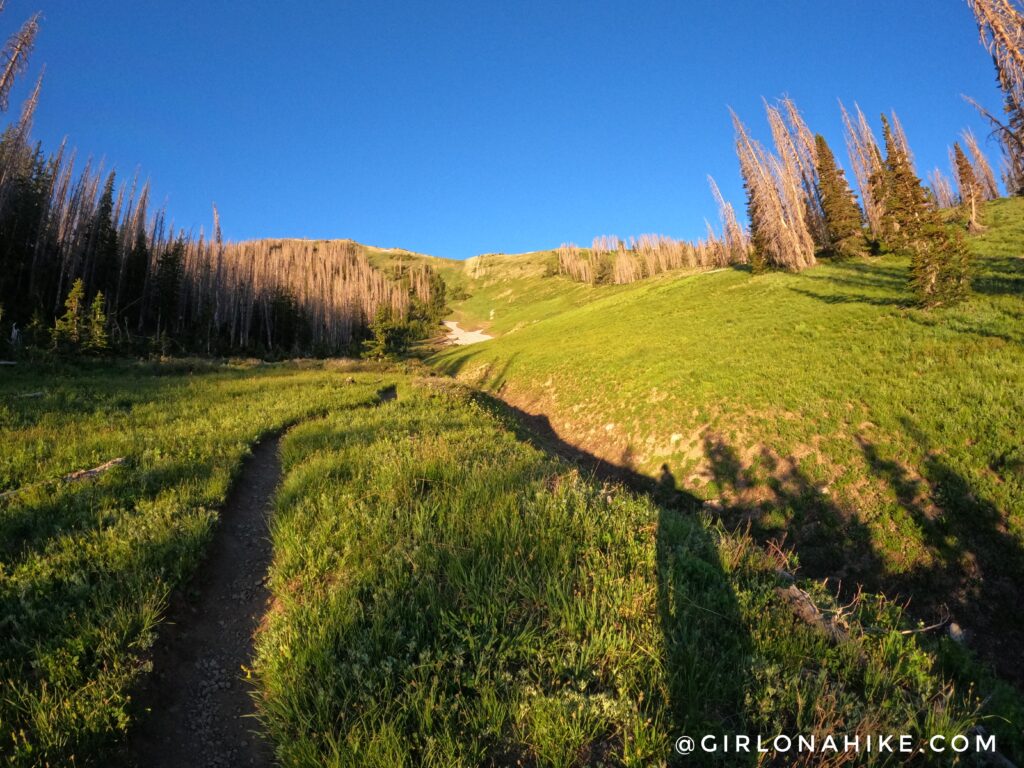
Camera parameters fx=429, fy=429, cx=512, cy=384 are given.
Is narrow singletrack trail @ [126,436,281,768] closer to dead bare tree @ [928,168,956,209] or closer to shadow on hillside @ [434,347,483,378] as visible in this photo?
shadow on hillside @ [434,347,483,378]

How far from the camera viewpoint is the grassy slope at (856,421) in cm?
938

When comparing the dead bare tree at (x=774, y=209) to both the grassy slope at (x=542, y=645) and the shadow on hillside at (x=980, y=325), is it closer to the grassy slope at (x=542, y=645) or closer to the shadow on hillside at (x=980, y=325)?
the shadow on hillside at (x=980, y=325)

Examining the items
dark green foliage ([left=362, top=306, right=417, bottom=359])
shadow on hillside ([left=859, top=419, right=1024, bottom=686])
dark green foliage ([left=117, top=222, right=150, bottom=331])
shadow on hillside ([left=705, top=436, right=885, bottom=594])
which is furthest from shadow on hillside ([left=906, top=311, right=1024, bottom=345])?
dark green foliage ([left=117, top=222, right=150, bottom=331])

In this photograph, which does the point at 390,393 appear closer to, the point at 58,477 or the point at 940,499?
the point at 58,477

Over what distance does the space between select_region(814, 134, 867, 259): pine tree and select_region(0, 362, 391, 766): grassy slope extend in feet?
171

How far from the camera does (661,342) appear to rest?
3022 centimetres

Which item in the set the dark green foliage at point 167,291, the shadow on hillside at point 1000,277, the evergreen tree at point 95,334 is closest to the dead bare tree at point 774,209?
the shadow on hillside at point 1000,277

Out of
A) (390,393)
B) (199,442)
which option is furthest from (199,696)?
A: (390,393)

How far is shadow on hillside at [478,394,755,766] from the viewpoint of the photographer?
3.09 m

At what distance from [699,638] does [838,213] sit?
5348 centimetres

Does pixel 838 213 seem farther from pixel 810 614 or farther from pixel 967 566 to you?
pixel 810 614

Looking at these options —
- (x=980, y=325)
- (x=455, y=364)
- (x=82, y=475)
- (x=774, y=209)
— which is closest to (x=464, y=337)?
(x=455, y=364)

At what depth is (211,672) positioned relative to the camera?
4160 mm

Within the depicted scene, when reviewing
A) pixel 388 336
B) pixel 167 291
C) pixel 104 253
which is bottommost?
pixel 388 336
